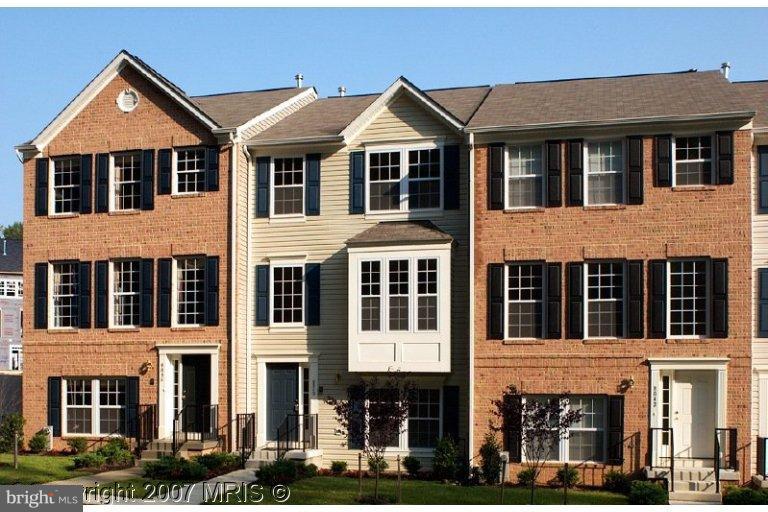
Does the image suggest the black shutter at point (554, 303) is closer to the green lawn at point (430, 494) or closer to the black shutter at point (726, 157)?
the green lawn at point (430, 494)

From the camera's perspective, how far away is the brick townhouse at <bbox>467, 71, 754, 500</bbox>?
24719 mm

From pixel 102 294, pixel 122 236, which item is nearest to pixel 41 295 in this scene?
pixel 102 294

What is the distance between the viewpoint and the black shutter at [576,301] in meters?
25.5

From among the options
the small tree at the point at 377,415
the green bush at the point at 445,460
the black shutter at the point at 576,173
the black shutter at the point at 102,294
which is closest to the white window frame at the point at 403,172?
the black shutter at the point at 576,173

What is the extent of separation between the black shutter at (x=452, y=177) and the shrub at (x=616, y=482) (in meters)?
7.68

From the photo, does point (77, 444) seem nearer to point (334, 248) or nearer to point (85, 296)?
point (85, 296)

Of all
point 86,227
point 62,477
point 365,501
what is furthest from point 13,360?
point 365,501

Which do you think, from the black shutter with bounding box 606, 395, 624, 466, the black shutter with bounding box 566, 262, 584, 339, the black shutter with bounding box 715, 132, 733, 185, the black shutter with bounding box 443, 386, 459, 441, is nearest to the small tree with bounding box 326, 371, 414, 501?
the black shutter with bounding box 443, 386, 459, 441

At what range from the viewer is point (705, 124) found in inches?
984

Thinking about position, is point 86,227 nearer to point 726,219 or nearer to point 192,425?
point 192,425

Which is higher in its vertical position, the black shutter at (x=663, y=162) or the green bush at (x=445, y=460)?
the black shutter at (x=663, y=162)

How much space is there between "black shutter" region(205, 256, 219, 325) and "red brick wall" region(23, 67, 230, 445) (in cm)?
16

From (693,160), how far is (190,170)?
43.9 feet

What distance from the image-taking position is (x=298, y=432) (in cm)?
2786
